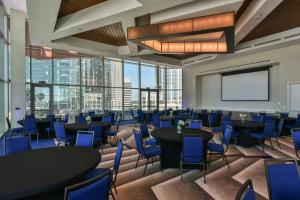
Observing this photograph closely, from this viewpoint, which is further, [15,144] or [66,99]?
[66,99]

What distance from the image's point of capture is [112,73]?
13.6 m

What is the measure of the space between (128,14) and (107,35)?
366 cm

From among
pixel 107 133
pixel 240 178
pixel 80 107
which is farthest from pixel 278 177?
pixel 80 107

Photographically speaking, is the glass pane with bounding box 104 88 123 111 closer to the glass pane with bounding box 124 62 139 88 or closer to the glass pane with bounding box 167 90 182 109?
the glass pane with bounding box 124 62 139 88

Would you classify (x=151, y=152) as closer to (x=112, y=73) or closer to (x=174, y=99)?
(x=112, y=73)

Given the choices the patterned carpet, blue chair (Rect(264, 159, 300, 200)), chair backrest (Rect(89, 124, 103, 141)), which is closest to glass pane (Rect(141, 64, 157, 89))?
chair backrest (Rect(89, 124, 103, 141))

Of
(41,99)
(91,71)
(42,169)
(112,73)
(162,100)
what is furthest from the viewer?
(162,100)

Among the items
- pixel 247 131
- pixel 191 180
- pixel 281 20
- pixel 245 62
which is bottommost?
pixel 191 180

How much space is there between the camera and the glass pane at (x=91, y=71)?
12250mm

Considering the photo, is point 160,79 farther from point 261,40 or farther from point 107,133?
point 107,133

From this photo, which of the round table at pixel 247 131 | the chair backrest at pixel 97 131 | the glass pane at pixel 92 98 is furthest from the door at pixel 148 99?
the chair backrest at pixel 97 131

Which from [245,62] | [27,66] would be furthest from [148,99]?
[27,66]

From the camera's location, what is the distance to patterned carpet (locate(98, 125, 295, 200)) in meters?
3.34

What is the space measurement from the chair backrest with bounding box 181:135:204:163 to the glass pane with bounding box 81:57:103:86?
9812 mm
